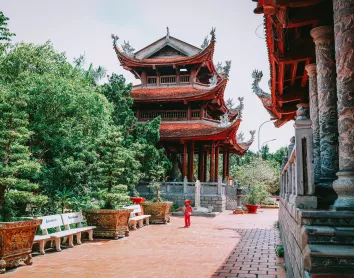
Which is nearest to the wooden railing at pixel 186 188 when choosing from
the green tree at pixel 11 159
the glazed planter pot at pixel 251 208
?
the glazed planter pot at pixel 251 208

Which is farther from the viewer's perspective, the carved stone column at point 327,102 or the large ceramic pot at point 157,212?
the large ceramic pot at point 157,212

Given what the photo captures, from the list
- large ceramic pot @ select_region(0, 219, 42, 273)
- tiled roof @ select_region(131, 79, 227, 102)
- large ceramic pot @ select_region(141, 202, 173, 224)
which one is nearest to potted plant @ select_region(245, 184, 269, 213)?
tiled roof @ select_region(131, 79, 227, 102)

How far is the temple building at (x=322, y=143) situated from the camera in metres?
2.90

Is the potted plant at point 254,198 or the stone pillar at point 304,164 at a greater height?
the stone pillar at point 304,164

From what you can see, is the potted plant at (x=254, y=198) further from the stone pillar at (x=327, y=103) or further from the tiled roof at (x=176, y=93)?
the stone pillar at (x=327, y=103)

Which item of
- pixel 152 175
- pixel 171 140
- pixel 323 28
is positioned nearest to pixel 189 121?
pixel 171 140

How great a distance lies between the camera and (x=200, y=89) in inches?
922

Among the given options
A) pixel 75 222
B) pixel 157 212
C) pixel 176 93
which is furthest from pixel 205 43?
pixel 75 222

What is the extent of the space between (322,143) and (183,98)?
1685cm

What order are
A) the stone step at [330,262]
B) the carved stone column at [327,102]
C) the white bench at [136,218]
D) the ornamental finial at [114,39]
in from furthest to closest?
the ornamental finial at [114,39], the white bench at [136,218], the carved stone column at [327,102], the stone step at [330,262]

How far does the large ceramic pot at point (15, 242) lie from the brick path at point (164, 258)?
0.16 metres

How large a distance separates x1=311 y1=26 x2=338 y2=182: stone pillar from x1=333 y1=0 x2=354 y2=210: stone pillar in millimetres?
1431

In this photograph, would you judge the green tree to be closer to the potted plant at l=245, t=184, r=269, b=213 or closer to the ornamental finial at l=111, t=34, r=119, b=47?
the potted plant at l=245, t=184, r=269, b=213

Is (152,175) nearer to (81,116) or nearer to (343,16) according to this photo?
(81,116)
